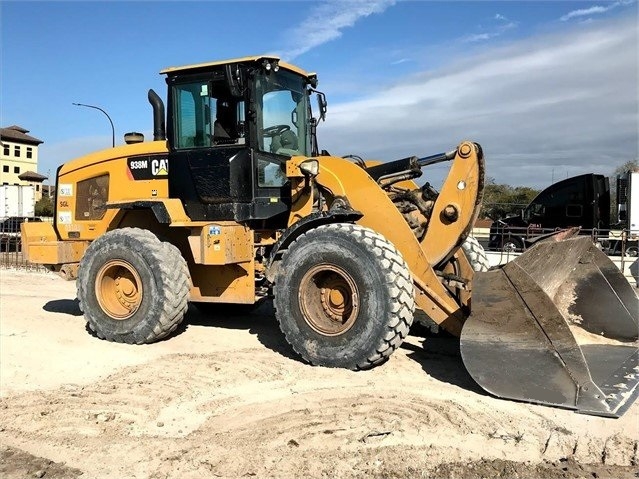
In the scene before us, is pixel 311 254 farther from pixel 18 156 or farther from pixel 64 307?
pixel 18 156

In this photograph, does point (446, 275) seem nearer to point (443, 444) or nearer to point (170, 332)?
point (443, 444)

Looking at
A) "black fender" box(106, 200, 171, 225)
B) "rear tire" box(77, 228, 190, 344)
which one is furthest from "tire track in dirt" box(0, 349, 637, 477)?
"black fender" box(106, 200, 171, 225)

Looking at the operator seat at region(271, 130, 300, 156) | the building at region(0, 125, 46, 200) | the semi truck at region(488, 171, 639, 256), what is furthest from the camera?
the building at region(0, 125, 46, 200)

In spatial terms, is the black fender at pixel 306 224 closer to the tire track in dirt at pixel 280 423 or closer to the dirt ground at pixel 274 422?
the dirt ground at pixel 274 422

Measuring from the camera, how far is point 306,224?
5.71 metres

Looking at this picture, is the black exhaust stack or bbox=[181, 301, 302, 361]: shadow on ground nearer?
bbox=[181, 301, 302, 361]: shadow on ground

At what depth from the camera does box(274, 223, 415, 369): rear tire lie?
4953 mm

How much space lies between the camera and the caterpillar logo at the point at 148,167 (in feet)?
22.3

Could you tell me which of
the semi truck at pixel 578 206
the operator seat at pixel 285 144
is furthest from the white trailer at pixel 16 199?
the operator seat at pixel 285 144

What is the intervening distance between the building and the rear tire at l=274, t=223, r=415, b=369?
6395 cm

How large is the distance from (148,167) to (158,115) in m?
0.62

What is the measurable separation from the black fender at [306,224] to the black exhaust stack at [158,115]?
2.19m

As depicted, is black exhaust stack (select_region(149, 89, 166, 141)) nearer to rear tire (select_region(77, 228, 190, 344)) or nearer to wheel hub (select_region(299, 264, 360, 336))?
rear tire (select_region(77, 228, 190, 344))

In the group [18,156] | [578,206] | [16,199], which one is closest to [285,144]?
[578,206]
